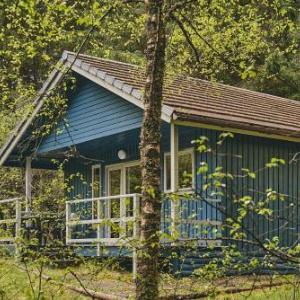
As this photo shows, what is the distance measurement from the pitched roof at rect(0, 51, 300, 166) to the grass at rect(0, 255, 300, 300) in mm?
2987

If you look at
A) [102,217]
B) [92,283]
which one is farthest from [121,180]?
[92,283]

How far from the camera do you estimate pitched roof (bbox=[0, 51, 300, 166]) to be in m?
11.3

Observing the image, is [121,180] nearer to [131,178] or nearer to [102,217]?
[131,178]

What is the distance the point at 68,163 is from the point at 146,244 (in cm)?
1320

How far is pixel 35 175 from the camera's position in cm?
2423

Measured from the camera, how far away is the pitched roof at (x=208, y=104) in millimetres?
11398

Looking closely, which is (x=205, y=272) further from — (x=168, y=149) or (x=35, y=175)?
A: (x=35, y=175)

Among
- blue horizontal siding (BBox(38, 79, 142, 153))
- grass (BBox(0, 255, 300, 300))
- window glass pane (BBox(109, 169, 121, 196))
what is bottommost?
grass (BBox(0, 255, 300, 300))

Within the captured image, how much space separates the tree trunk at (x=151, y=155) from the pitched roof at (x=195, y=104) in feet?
15.2

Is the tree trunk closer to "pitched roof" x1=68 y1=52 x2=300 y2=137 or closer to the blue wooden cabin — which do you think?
"pitched roof" x1=68 y1=52 x2=300 y2=137

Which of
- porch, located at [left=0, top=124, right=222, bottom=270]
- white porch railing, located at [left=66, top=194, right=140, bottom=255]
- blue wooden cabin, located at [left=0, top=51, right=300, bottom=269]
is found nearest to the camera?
white porch railing, located at [left=66, top=194, right=140, bottom=255]

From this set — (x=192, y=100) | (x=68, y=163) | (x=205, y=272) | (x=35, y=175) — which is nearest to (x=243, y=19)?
(x=192, y=100)

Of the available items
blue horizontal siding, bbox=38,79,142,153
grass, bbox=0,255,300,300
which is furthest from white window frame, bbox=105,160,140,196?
grass, bbox=0,255,300,300

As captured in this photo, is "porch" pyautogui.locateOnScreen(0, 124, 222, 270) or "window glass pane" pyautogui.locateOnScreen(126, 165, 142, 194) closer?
"porch" pyautogui.locateOnScreen(0, 124, 222, 270)
